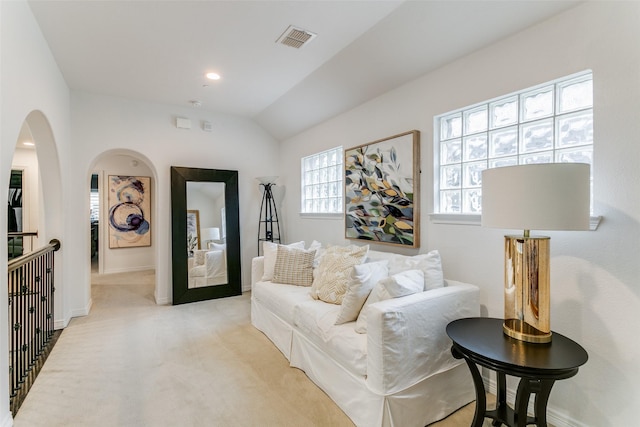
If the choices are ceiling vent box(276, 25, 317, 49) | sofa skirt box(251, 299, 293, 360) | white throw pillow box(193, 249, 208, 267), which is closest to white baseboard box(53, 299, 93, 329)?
white throw pillow box(193, 249, 208, 267)

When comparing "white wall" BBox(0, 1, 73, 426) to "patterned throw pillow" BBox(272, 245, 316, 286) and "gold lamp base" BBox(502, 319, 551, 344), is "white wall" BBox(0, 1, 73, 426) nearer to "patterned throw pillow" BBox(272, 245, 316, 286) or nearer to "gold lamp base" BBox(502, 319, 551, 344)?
"patterned throw pillow" BBox(272, 245, 316, 286)

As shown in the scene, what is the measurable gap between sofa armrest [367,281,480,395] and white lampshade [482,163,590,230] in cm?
69

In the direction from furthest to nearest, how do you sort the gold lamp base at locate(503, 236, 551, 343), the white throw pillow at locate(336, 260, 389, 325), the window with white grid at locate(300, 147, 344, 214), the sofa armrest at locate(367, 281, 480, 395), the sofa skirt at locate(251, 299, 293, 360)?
the window with white grid at locate(300, 147, 344, 214) < the sofa skirt at locate(251, 299, 293, 360) < the white throw pillow at locate(336, 260, 389, 325) < the sofa armrest at locate(367, 281, 480, 395) < the gold lamp base at locate(503, 236, 551, 343)

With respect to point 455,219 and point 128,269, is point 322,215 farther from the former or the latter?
point 128,269

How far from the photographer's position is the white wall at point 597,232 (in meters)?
1.57

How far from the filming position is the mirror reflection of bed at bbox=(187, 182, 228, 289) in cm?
430

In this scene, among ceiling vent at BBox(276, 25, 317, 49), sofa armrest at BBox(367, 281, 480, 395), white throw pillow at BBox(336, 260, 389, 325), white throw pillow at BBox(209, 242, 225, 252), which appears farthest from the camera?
white throw pillow at BBox(209, 242, 225, 252)

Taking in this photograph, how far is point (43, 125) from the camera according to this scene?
2752 mm

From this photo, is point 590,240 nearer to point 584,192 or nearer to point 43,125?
point 584,192

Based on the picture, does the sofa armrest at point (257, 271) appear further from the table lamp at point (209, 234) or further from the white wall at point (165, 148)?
the white wall at point (165, 148)

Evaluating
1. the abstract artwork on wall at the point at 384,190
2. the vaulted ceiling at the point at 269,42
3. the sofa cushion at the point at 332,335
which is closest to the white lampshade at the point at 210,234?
the vaulted ceiling at the point at 269,42

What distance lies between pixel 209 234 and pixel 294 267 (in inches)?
70.9

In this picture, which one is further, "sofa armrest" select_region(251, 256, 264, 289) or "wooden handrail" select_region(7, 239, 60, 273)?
"sofa armrest" select_region(251, 256, 264, 289)

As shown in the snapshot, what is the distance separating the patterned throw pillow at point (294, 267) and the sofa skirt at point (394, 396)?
3.17 feet
